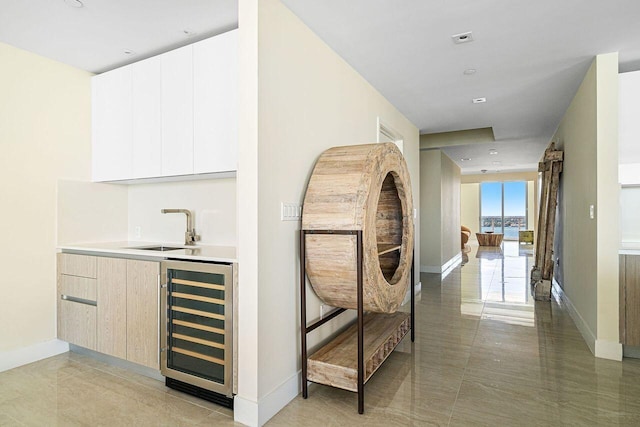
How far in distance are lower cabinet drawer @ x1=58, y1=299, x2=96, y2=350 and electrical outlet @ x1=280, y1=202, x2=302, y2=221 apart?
5.78ft

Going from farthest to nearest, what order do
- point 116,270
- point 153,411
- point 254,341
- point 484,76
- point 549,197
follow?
point 549,197
point 484,76
point 116,270
point 153,411
point 254,341

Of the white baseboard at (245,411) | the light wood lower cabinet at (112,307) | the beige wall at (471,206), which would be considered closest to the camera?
the white baseboard at (245,411)

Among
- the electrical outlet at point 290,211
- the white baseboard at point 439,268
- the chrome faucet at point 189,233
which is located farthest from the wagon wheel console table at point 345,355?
the white baseboard at point 439,268

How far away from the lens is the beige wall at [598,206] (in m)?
2.89

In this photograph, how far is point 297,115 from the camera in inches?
94.5

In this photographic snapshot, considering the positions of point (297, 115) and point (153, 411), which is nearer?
point (153, 411)

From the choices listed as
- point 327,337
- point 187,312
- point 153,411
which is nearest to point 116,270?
point 187,312

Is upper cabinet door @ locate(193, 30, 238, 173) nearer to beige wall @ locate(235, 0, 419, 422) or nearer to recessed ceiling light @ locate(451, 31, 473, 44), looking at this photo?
beige wall @ locate(235, 0, 419, 422)

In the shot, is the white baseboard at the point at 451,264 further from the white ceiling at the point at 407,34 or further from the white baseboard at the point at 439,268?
the white ceiling at the point at 407,34

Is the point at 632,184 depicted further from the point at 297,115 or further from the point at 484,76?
the point at 297,115

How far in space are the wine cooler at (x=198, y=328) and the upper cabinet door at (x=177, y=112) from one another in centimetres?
81

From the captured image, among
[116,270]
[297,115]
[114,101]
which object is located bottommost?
[116,270]

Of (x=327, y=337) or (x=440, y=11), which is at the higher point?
(x=440, y=11)

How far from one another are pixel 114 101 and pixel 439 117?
388 cm
